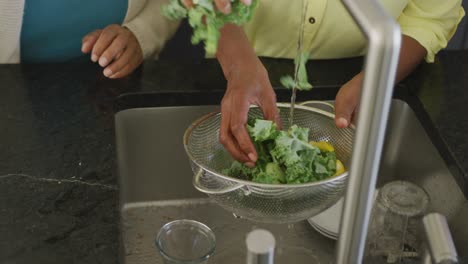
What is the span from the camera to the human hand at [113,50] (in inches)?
47.4

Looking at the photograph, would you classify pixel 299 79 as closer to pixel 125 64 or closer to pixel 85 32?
pixel 125 64

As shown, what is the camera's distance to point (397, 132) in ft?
4.04

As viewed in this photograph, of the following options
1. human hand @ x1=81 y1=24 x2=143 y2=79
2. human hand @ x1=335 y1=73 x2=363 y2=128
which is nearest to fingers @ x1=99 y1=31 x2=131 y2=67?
human hand @ x1=81 y1=24 x2=143 y2=79

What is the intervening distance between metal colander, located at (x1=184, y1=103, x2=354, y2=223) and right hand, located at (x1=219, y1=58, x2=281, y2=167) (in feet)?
0.10

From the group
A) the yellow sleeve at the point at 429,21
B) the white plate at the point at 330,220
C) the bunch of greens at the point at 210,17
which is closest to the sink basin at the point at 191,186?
the white plate at the point at 330,220

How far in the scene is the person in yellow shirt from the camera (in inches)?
40.3

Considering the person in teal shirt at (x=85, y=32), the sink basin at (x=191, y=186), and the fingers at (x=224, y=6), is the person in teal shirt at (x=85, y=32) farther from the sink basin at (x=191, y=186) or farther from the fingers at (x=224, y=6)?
the fingers at (x=224, y=6)

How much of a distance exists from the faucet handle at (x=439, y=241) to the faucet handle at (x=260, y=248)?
0.48 feet

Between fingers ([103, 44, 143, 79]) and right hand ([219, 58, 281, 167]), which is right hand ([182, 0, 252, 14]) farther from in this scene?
fingers ([103, 44, 143, 79])

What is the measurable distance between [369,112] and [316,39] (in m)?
0.80

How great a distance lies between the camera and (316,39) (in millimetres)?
1269

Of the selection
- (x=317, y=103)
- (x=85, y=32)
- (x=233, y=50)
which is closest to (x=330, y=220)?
(x=317, y=103)

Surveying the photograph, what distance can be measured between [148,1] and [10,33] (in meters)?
0.29

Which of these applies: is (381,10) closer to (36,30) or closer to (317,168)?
(317,168)
